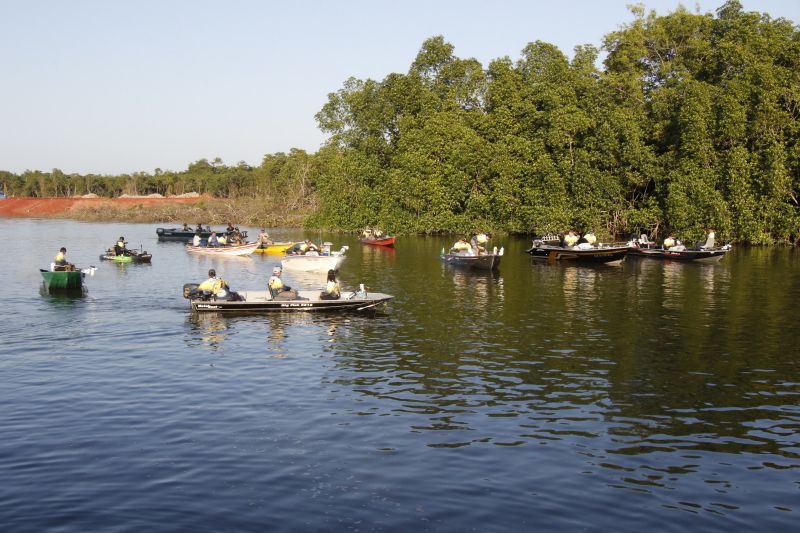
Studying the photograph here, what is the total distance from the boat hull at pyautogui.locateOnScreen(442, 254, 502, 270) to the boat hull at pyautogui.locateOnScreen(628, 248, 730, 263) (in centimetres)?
1753

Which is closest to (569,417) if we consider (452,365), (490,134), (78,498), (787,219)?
(452,365)

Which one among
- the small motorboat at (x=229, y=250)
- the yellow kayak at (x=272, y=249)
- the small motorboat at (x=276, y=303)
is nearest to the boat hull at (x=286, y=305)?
the small motorboat at (x=276, y=303)

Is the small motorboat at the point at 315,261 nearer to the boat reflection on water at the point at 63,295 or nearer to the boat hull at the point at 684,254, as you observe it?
the boat reflection on water at the point at 63,295

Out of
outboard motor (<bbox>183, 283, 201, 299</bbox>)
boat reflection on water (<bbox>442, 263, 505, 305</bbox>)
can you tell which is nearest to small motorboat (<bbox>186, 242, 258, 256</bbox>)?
boat reflection on water (<bbox>442, 263, 505, 305</bbox>)

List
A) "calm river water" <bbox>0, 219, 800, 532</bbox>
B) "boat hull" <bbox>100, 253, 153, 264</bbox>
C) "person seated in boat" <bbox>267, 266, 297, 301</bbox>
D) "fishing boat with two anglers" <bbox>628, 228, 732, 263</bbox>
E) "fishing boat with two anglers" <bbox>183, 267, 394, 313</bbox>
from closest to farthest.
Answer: "calm river water" <bbox>0, 219, 800, 532</bbox> < "fishing boat with two anglers" <bbox>183, 267, 394, 313</bbox> < "person seated in boat" <bbox>267, 266, 297, 301</bbox> < "boat hull" <bbox>100, 253, 153, 264</bbox> < "fishing boat with two anglers" <bbox>628, 228, 732, 263</bbox>

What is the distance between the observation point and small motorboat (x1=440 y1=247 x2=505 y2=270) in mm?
50938

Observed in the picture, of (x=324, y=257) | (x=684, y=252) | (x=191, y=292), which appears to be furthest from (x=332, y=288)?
(x=684, y=252)

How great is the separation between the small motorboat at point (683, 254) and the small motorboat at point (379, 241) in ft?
77.9

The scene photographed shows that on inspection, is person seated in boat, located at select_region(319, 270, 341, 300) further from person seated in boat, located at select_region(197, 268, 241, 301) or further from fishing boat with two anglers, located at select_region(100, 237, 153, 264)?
fishing boat with two anglers, located at select_region(100, 237, 153, 264)

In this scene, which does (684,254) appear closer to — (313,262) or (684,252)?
(684,252)

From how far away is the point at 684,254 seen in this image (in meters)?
59.8

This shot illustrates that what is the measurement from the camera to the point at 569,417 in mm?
19359

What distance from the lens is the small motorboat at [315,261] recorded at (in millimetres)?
53375

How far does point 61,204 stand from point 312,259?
122398mm
